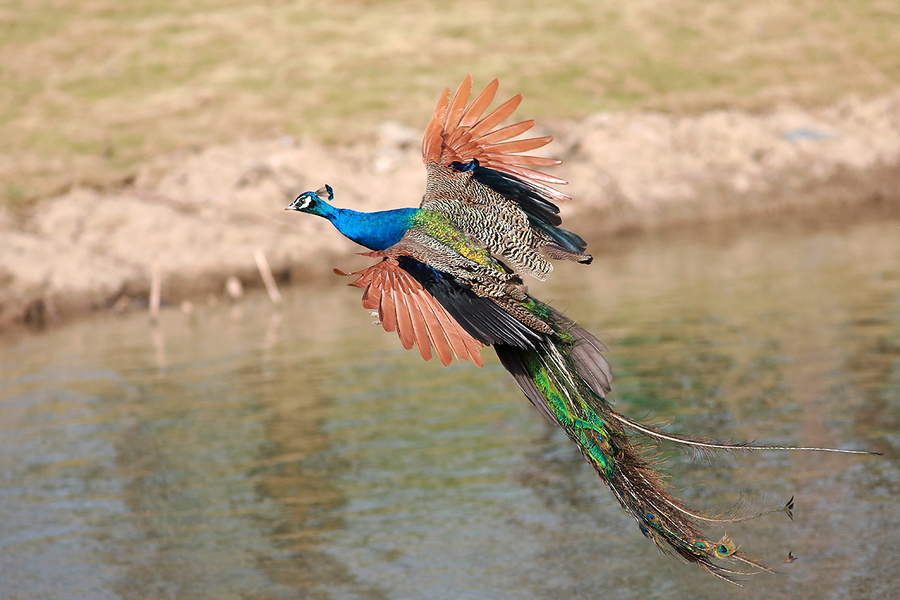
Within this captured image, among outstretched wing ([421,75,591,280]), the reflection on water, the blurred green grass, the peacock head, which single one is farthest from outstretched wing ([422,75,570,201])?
the blurred green grass

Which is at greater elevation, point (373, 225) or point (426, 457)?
point (373, 225)

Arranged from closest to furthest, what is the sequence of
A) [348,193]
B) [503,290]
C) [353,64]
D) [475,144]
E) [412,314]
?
1. [412,314]
2. [503,290]
3. [475,144]
4. [348,193]
5. [353,64]

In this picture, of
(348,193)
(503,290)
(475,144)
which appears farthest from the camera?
(348,193)

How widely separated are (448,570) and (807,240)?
19.2 metres

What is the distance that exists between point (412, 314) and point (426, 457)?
8.30m

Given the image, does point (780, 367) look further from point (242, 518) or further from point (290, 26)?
point (290, 26)

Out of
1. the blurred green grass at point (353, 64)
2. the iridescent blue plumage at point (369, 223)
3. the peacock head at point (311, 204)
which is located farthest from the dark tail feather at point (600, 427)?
the blurred green grass at point (353, 64)

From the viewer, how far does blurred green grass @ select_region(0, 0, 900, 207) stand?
33.3m

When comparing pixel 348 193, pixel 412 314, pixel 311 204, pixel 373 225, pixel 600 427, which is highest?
pixel 348 193

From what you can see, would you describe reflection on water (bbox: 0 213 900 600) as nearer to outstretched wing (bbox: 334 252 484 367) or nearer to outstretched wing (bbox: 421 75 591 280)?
outstretched wing (bbox: 421 75 591 280)

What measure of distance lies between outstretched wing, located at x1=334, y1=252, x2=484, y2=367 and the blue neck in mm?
512

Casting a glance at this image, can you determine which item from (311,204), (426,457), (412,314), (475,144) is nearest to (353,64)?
(426,457)

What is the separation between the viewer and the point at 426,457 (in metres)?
14.2

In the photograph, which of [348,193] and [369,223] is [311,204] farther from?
[348,193]
